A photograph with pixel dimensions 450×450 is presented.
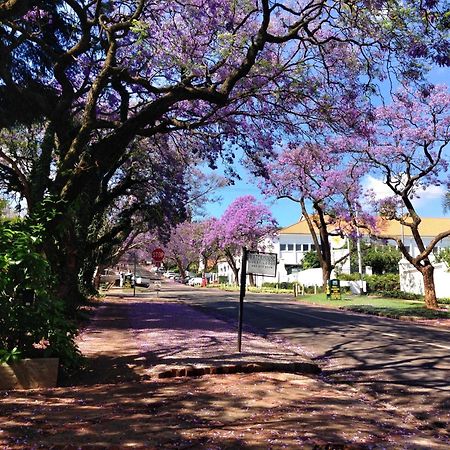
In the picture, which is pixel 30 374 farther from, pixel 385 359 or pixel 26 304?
pixel 385 359

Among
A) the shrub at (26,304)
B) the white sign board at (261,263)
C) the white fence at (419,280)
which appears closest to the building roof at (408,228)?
the white fence at (419,280)

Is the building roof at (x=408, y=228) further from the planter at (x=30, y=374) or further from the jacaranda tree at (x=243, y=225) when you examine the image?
the planter at (x=30, y=374)

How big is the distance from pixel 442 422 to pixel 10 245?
19.8ft

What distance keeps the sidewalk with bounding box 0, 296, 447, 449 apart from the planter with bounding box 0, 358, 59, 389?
0.29 m

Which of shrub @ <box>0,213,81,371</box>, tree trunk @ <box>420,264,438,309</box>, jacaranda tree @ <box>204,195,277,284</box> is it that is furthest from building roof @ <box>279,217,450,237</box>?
shrub @ <box>0,213,81,371</box>

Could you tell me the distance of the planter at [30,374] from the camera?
723 centimetres

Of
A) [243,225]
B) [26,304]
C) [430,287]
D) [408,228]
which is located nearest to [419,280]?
[430,287]

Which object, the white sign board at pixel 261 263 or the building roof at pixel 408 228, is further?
the building roof at pixel 408 228

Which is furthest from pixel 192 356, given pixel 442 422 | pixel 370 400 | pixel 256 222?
pixel 256 222

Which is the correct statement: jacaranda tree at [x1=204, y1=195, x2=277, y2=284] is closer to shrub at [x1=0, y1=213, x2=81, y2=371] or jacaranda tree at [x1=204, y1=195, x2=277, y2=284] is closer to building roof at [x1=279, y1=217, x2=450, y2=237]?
building roof at [x1=279, y1=217, x2=450, y2=237]

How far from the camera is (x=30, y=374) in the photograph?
24.1ft

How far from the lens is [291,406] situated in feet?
20.9

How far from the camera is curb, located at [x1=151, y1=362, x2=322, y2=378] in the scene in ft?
26.7

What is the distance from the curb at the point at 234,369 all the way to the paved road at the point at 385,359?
1.35 ft
